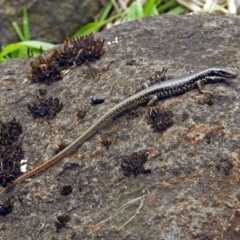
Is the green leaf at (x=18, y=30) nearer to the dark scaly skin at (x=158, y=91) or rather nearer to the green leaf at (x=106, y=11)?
the green leaf at (x=106, y=11)

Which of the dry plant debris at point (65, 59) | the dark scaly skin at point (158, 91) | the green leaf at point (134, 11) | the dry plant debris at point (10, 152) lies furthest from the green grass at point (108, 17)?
the dark scaly skin at point (158, 91)

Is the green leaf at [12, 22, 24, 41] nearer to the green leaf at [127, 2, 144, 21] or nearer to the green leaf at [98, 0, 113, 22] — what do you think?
the green leaf at [98, 0, 113, 22]

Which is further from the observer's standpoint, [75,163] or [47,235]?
[75,163]

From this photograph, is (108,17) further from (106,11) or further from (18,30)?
(18,30)

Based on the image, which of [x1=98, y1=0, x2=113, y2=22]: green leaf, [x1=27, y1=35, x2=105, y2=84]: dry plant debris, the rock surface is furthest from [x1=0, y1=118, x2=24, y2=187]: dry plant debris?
[x1=98, y1=0, x2=113, y2=22]: green leaf

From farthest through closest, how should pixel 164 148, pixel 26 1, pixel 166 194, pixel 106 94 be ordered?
pixel 26 1 < pixel 106 94 < pixel 164 148 < pixel 166 194

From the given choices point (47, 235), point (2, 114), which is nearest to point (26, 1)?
point (2, 114)

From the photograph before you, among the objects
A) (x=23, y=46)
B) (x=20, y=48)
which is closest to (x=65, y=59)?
(x=23, y=46)

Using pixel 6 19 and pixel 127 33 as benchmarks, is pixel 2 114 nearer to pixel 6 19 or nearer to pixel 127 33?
pixel 127 33
